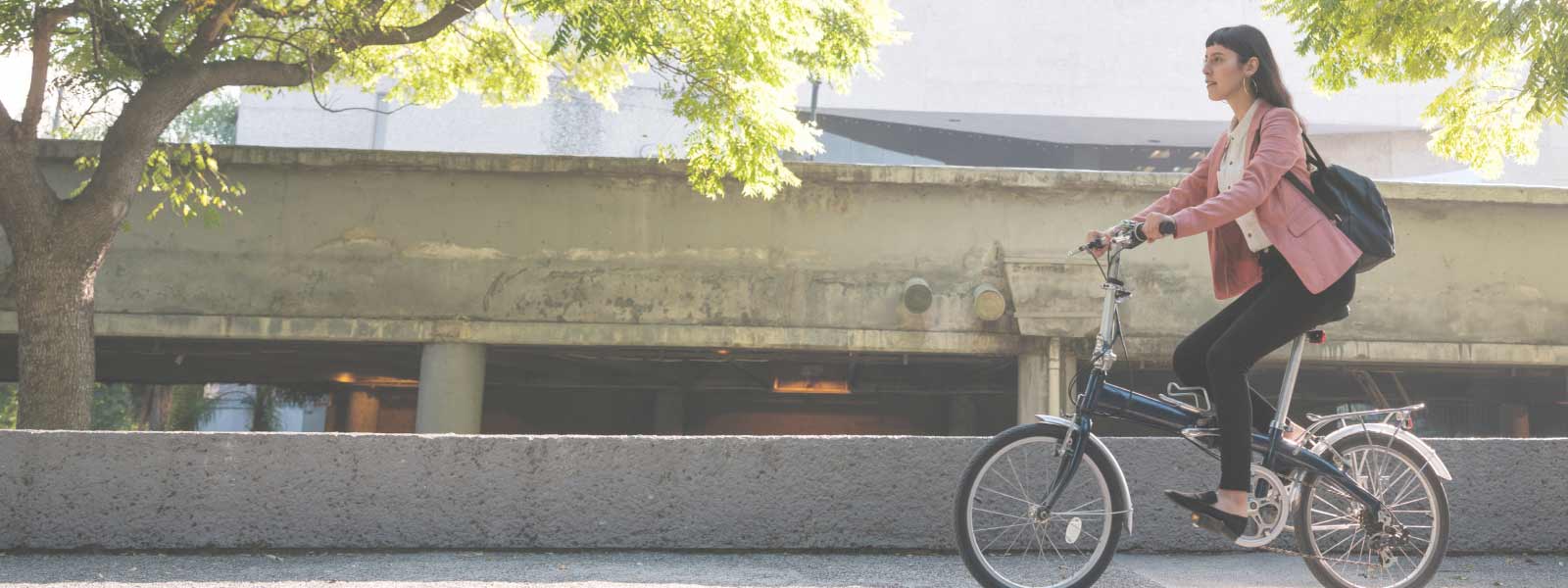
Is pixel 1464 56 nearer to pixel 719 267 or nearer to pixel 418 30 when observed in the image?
pixel 719 267

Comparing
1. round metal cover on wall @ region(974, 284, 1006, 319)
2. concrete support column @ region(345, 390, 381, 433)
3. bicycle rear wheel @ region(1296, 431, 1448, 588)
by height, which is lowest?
concrete support column @ region(345, 390, 381, 433)

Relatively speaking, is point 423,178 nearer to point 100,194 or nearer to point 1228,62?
point 100,194

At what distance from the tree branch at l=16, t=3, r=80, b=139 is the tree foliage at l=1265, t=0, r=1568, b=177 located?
10517 mm

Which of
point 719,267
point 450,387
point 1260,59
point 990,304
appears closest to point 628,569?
point 1260,59

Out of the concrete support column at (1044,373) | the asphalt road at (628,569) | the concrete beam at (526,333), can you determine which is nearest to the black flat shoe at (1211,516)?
the asphalt road at (628,569)

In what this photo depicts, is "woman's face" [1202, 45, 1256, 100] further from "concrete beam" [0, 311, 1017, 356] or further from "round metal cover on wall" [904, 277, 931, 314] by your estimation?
"concrete beam" [0, 311, 1017, 356]

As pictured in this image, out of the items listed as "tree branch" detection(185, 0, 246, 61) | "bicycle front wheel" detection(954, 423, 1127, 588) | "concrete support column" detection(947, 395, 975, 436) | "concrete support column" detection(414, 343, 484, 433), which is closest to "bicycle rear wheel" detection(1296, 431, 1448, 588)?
"bicycle front wheel" detection(954, 423, 1127, 588)

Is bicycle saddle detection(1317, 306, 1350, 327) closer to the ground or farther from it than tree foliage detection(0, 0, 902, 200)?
closer to the ground

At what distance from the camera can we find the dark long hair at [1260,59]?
13.6 ft

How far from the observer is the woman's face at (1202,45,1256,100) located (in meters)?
4.18

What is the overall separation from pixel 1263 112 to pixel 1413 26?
6956mm

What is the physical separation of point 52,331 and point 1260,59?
347 inches

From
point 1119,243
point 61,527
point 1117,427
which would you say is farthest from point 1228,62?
point 1117,427

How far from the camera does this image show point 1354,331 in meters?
14.7
